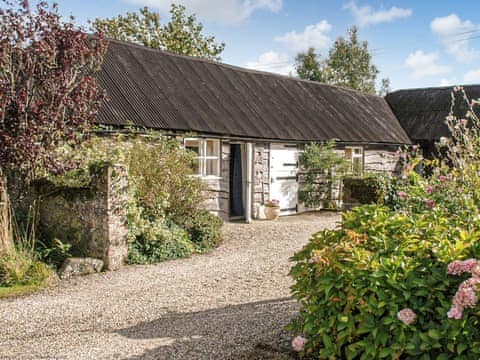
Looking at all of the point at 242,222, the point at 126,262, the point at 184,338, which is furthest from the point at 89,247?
the point at 242,222

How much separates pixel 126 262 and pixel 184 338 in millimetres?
3591

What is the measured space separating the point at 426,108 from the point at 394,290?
68.6ft

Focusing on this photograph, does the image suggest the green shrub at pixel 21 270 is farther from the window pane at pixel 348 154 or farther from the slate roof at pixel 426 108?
the slate roof at pixel 426 108

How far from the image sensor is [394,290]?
3.15 meters

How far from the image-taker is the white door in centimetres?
1424

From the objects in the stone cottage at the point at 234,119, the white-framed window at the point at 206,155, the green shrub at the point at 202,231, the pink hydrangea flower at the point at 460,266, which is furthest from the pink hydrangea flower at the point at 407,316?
the white-framed window at the point at 206,155

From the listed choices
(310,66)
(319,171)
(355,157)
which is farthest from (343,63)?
(319,171)

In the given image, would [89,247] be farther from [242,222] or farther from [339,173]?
[339,173]

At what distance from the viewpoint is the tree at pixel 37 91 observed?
742cm

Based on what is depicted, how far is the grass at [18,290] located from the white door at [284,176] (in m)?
8.68

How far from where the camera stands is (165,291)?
20.5 feet

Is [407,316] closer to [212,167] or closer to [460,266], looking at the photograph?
[460,266]

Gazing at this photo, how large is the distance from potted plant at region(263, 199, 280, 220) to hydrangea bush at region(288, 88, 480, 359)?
964cm

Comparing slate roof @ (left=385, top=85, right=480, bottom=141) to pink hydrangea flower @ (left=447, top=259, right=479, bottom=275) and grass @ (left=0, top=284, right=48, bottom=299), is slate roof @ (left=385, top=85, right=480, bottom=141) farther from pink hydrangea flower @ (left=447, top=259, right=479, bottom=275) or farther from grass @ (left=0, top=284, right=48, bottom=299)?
pink hydrangea flower @ (left=447, top=259, right=479, bottom=275)
